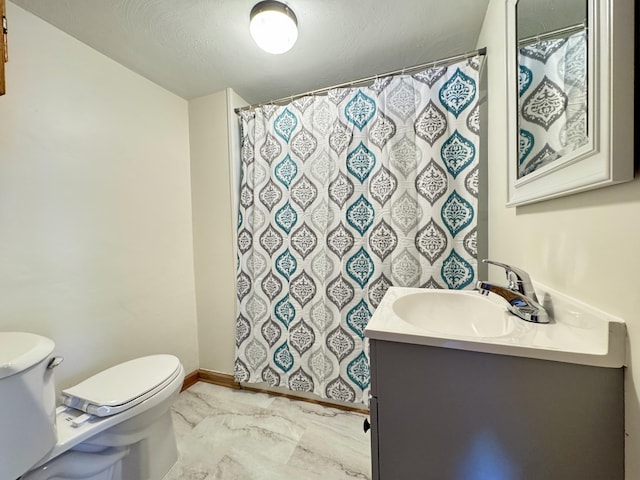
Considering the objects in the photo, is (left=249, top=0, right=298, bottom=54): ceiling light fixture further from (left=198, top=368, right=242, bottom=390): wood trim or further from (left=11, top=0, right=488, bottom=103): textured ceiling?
(left=198, top=368, right=242, bottom=390): wood trim

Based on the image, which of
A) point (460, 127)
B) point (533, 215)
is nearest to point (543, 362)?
point (533, 215)

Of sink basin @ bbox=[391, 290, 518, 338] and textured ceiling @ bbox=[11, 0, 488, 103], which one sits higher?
textured ceiling @ bbox=[11, 0, 488, 103]

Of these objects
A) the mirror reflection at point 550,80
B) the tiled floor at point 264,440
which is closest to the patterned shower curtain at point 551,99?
the mirror reflection at point 550,80

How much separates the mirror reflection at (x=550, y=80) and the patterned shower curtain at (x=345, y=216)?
0.44 metres

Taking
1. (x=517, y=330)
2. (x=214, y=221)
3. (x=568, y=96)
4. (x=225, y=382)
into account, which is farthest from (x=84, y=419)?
(x=568, y=96)

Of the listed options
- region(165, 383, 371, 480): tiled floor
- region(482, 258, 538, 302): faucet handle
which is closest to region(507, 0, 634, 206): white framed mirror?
region(482, 258, 538, 302): faucet handle

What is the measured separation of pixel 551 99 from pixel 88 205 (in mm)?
2006

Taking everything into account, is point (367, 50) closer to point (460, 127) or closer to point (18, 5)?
point (460, 127)

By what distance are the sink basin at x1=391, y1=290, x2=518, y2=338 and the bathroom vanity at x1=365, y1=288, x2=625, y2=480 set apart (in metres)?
0.19

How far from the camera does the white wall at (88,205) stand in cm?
111

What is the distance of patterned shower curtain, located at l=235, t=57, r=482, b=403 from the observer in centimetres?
131

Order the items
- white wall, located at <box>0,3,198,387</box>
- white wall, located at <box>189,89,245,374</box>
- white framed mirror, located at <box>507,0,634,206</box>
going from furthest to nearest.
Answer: white wall, located at <box>189,89,245,374</box> → white wall, located at <box>0,3,198,387</box> → white framed mirror, located at <box>507,0,634,206</box>

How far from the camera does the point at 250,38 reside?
1295 mm

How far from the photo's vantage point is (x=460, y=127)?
1.29 metres
